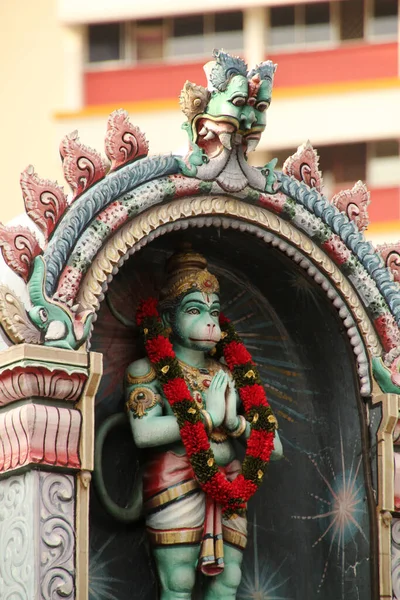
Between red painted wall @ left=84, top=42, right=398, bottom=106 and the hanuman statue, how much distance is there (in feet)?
71.7

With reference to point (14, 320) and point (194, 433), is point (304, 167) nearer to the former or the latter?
point (194, 433)

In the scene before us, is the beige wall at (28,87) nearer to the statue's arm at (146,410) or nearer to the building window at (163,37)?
the building window at (163,37)

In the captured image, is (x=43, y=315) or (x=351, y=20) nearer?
(x=43, y=315)

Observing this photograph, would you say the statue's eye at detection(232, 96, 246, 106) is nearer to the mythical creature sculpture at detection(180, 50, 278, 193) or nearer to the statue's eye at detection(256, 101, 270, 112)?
the mythical creature sculpture at detection(180, 50, 278, 193)

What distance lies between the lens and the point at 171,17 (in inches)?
1446

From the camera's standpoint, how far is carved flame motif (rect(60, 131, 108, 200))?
41.9ft

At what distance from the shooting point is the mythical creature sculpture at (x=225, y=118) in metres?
13.3

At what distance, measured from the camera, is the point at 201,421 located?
13.1 metres

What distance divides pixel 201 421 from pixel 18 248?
5.45ft

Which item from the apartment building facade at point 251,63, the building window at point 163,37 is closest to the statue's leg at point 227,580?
the apartment building facade at point 251,63

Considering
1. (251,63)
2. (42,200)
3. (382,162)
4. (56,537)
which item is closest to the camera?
(56,537)

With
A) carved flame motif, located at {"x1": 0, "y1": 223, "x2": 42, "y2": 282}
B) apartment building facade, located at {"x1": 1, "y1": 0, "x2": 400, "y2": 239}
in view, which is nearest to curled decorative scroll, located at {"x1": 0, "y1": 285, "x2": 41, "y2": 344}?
carved flame motif, located at {"x1": 0, "y1": 223, "x2": 42, "y2": 282}

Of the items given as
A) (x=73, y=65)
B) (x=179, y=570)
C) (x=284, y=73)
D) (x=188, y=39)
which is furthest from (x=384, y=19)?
(x=179, y=570)

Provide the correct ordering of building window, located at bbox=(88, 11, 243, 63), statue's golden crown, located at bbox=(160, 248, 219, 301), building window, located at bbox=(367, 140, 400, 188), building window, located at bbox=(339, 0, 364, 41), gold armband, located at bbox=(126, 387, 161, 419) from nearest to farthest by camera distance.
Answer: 1. gold armband, located at bbox=(126, 387, 161, 419)
2. statue's golden crown, located at bbox=(160, 248, 219, 301)
3. building window, located at bbox=(367, 140, 400, 188)
4. building window, located at bbox=(88, 11, 243, 63)
5. building window, located at bbox=(339, 0, 364, 41)
